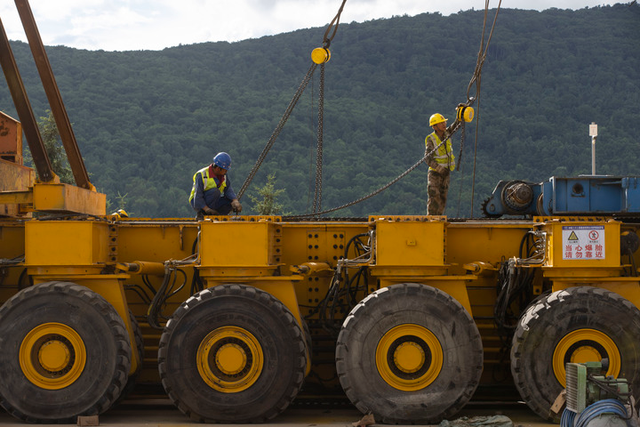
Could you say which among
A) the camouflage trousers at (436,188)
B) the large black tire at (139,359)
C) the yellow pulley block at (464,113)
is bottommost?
the large black tire at (139,359)

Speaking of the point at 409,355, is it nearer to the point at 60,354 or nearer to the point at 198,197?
the point at 60,354

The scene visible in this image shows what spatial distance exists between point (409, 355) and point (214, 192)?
3.59 meters

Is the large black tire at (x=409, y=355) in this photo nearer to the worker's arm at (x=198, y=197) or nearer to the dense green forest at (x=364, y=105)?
the worker's arm at (x=198, y=197)

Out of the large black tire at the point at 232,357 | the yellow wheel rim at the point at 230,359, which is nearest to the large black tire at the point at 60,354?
the large black tire at the point at 232,357

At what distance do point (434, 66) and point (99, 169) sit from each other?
4244 centimetres

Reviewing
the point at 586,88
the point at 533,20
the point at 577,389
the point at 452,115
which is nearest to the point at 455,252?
the point at 577,389

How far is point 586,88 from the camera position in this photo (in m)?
81.6

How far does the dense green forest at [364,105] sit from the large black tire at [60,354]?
1385 inches

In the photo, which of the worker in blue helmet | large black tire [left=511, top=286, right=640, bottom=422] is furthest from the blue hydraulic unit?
the worker in blue helmet

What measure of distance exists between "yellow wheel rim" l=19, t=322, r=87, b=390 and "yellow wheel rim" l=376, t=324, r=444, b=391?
2.84m

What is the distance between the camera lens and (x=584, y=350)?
7.12 meters

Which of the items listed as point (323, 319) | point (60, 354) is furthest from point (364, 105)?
point (60, 354)

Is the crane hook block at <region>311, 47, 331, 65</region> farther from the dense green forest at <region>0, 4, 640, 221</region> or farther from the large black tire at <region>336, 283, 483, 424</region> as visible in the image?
the dense green forest at <region>0, 4, 640, 221</region>

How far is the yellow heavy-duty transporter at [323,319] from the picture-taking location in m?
7.05
